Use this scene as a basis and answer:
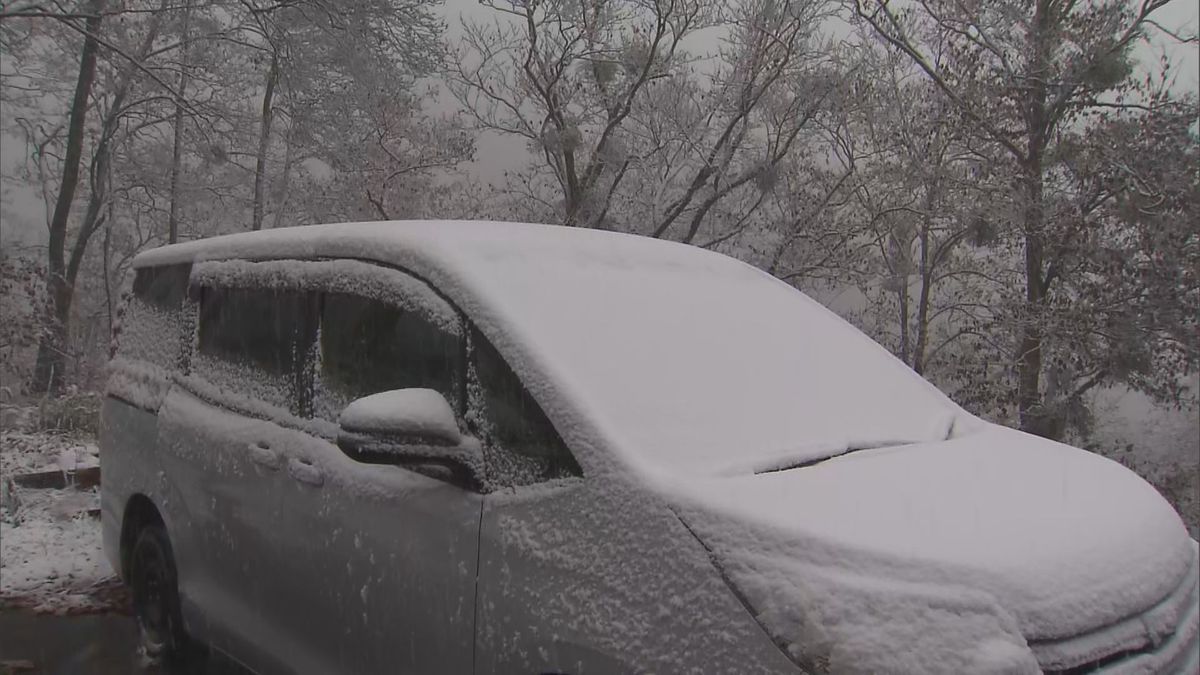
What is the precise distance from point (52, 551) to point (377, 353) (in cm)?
375

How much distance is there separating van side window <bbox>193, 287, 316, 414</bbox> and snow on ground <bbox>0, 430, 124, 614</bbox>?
1.84m

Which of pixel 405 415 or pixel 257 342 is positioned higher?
pixel 257 342

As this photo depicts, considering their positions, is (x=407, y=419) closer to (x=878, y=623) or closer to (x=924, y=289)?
(x=878, y=623)

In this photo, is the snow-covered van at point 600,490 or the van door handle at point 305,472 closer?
the snow-covered van at point 600,490

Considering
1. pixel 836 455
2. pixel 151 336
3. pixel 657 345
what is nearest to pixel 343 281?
pixel 657 345

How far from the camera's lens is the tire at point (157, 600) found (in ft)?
10.0

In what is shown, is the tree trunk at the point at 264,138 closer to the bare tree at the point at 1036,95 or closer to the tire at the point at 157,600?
the tire at the point at 157,600

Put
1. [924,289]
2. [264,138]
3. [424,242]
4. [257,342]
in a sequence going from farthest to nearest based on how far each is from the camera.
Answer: [924,289], [264,138], [257,342], [424,242]

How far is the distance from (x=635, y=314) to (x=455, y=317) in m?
0.50

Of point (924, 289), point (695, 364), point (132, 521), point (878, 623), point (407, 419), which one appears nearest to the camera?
point (878, 623)

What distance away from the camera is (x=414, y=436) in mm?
1826

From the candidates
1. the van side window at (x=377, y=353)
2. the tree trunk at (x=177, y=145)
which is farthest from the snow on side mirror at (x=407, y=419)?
the tree trunk at (x=177, y=145)

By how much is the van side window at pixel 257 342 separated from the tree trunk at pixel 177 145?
8986 mm

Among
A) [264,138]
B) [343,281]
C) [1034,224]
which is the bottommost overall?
[343,281]
